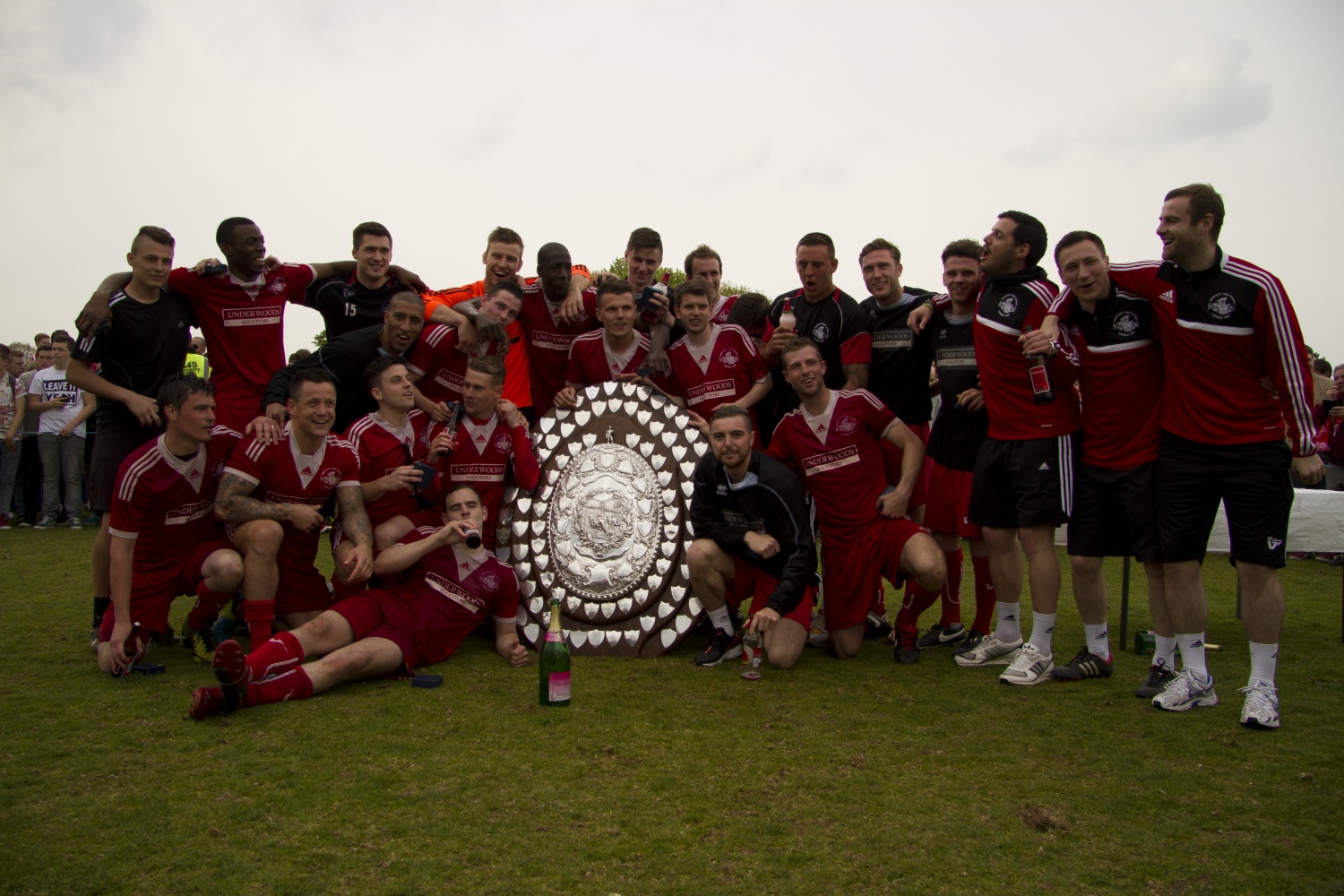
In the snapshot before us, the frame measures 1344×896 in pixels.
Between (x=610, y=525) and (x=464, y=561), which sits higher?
(x=610, y=525)

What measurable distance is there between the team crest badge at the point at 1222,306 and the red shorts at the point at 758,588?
8.07ft

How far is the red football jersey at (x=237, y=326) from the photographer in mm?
5703

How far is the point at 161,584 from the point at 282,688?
54.6 inches

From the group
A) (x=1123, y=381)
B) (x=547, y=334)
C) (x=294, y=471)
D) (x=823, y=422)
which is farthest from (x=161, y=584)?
(x=1123, y=381)

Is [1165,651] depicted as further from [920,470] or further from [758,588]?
[758,588]

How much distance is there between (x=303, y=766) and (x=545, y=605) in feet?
6.92

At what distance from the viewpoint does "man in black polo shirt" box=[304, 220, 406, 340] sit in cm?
603

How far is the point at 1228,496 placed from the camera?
13.9ft

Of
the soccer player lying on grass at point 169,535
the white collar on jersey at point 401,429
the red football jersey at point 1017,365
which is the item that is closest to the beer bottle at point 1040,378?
the red football jersey at point 1017,365

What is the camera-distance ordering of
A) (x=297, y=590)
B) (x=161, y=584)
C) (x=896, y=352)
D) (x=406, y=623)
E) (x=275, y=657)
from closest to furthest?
(x=275, y=657), (x=406, y=623), (x=161, y=584), (x=297, y=590), (x=896, y=352)

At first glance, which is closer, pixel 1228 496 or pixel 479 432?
pixel 1228 496

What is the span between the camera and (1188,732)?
13.1 feet

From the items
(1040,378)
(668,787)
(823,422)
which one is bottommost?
(668,787)

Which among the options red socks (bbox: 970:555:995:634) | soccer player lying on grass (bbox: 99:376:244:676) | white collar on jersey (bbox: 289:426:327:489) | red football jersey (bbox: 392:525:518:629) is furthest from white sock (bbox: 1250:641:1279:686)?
soccer player lying on grass (bbox: 99:376:244:676)
